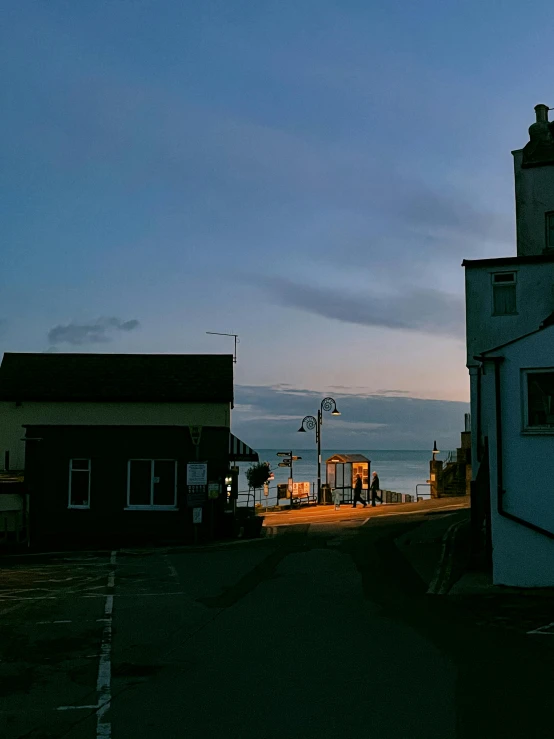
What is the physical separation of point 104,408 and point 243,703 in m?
23.3

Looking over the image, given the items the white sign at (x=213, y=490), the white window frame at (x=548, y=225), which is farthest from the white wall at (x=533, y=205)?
the white sign at (x=213, y=490)

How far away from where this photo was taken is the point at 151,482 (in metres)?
26.5

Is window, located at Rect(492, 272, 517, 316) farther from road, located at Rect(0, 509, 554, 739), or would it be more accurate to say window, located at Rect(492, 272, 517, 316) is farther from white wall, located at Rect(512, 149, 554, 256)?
road, located at Rect(0, 509, 554, 739)

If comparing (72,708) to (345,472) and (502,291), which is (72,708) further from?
(345,472)

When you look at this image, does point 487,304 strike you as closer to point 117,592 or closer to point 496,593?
Answer: point 496,593

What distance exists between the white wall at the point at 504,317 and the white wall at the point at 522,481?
20.8 ft

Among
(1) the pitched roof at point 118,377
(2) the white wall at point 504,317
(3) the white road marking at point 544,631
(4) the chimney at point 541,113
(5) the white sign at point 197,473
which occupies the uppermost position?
(4) the chimney at point 541,113

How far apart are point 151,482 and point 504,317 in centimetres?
1263

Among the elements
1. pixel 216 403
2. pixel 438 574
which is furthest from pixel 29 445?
pixel 438 574

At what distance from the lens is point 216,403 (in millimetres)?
30281

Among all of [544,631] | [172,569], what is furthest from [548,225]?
[544,631]

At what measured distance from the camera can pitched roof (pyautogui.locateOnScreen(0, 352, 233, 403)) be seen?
3050cm

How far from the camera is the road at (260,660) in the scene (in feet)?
25.5

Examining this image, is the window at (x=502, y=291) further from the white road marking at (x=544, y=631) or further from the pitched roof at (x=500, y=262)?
the white road marking at (x=544, y=631)
